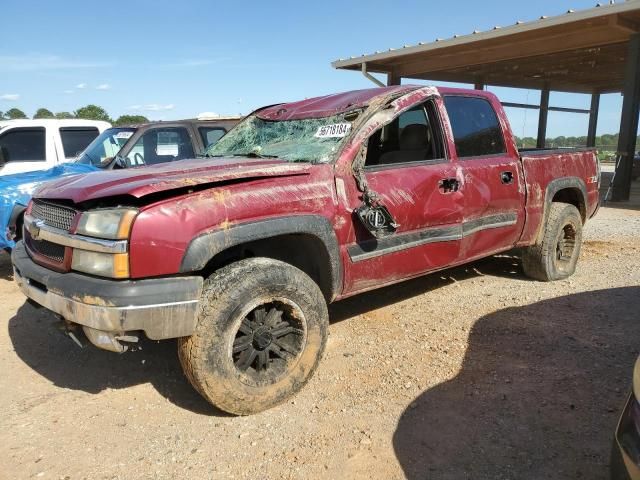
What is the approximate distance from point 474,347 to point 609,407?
0.98 meters

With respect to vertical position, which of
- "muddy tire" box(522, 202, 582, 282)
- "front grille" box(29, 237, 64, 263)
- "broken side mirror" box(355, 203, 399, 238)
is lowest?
"muddy tire" box(522, 202, 582, 282)

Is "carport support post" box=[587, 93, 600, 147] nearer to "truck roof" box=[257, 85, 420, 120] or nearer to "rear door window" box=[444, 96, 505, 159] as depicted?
"rear door window" box=[444, 96, 505, 159]

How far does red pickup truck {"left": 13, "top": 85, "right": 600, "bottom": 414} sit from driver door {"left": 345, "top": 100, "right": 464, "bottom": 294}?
0.01 m

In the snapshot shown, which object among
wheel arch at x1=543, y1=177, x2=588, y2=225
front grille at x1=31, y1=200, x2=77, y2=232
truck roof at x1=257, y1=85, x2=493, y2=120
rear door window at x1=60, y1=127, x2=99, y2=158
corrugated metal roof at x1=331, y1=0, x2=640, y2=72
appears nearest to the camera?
front grille at x1=31, y1=200, x2=77, y2=232

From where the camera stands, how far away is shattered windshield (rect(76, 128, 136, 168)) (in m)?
6.53

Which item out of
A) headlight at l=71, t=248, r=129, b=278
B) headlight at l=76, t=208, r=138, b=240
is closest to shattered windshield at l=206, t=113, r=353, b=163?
headlight at l=76, t=208, r=138, b=240

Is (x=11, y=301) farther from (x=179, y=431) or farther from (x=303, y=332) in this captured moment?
(x=303, y=332)

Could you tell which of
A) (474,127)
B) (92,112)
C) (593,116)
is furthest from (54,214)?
(92,112)

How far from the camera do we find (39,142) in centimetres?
769

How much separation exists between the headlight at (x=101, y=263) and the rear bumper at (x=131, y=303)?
4 centimetres

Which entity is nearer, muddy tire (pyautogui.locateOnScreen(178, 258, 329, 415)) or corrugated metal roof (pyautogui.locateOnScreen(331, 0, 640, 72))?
muddy tire (pyautogui.locateOnScreen(178, 258, 329, 415))

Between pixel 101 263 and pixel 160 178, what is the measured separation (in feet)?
1.79

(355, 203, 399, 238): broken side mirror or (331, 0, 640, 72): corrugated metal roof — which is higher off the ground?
(331, 0, 640, 72): corrugated metal roof

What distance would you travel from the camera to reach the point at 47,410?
292 cm
